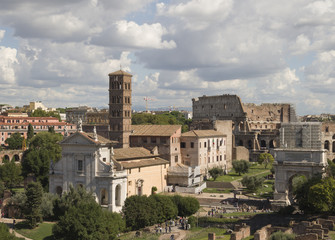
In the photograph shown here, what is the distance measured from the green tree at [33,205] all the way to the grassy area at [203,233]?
16.8 m

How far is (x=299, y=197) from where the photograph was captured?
49031 millimetres

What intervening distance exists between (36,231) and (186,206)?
53.8 feet

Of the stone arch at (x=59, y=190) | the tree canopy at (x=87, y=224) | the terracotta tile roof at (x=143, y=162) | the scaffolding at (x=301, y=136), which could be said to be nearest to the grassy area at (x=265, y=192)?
the scaffolding at (x=301, y=136)

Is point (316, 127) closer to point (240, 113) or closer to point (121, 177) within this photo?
point (121, 177)

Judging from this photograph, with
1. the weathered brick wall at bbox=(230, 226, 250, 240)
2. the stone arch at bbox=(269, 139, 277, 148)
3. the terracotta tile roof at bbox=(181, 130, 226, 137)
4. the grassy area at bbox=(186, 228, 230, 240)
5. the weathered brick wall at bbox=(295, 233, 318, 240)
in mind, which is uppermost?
the terracotta tile roof at bbox=(181, 130, 226, 137)

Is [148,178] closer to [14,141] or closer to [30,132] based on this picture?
[14,141]

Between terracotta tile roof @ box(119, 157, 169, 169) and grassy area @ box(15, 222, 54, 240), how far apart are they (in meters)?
11.8

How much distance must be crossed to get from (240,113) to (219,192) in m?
62.8

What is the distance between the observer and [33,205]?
5134cm

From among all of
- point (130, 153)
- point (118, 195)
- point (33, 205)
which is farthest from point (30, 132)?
point (33, 205)

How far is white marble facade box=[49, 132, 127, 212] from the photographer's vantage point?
5519 cm

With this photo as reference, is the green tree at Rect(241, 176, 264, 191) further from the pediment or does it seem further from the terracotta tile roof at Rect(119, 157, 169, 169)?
the pediment

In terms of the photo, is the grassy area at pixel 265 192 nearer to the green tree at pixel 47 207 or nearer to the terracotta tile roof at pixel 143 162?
the terracotta tile roof at pixel 143 162

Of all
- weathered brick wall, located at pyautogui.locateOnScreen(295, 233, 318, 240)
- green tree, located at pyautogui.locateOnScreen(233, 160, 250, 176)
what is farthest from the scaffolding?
weathered brick wall, located at pyautogui.locateOnScreen(295, 233, 318, 240)
